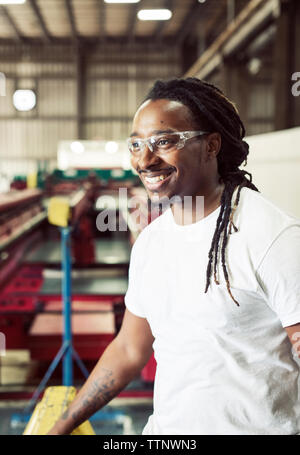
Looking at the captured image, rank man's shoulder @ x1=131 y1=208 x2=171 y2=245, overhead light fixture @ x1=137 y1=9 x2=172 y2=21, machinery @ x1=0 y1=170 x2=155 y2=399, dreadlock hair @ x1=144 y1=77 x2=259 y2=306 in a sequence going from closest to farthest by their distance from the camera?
dreadlock hair @ x1=144 y1=77 x2=259 y2=306, man's shoulder @ x1=131 y1=208 x2=171 y2=245, machinery @ x1=0 y1=170 x2=155 y2=399, overhead light fixture @ x1=137 y1=9 x2=172 y2=21

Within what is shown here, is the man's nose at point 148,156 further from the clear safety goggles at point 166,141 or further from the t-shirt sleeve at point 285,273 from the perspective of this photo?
the t-shirt sleeve at point 285,273

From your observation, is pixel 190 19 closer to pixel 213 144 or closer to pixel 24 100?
pixel 24 100

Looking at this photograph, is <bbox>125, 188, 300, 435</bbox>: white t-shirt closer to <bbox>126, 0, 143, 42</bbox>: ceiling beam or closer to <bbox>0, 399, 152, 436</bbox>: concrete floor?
<bbox>0, 399, 152, 436</bbox>: concrete floor

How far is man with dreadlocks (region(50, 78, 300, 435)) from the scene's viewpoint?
96 centimetres

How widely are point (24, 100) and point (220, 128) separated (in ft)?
48.4

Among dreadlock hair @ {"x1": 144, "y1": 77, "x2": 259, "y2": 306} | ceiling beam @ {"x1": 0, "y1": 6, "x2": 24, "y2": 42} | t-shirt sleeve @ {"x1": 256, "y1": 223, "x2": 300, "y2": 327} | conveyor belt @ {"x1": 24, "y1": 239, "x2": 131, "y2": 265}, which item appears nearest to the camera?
t-shirt sleeve @ {"x1": 256, "y1": 223, "x2": 300, "y2": 327}

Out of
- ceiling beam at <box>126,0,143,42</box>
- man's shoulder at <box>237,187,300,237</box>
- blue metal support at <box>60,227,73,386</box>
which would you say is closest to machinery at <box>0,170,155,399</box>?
blue metal support at <box>60,227,73,386</box>

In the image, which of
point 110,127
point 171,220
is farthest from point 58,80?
point 171,220

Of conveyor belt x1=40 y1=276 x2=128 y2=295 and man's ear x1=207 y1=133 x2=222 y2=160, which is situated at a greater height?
man's ear x1=207 y1=133 x2=222 y2=160

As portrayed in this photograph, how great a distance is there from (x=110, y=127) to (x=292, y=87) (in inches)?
466

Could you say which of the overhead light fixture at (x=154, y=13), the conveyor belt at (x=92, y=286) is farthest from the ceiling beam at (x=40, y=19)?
the conveyor belt at (x=92, y=286)

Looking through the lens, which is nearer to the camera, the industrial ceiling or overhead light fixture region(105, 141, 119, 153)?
overhead light fixture region(105, 141, 119, 153)

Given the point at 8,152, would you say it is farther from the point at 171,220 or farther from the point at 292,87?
the point at 171,220

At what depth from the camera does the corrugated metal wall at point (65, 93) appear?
49.9 feet
